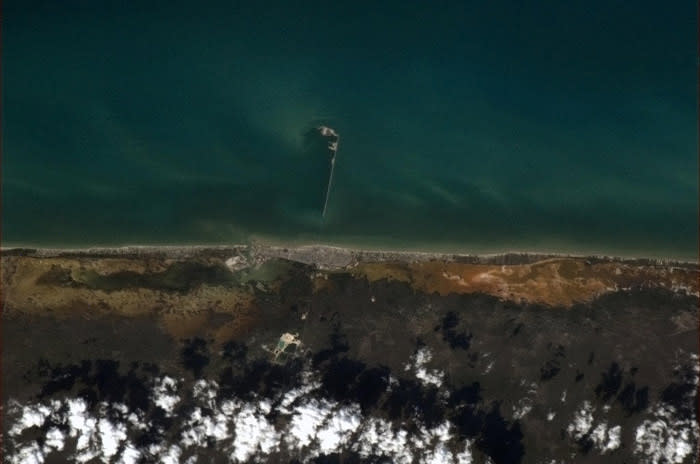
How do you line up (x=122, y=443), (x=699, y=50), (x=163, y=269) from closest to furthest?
(x=122, y=443)
(x=163, y=269)
(x=699, y=50)

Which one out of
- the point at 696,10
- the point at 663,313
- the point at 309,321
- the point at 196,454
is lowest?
the point at 196,454

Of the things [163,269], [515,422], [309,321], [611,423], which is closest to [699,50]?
[611,423]

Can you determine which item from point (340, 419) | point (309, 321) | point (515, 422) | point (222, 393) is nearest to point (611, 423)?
point (515, 422)

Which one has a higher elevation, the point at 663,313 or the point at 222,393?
the point at 663,313

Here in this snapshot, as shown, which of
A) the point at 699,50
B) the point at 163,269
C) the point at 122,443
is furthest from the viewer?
the point at 699,50

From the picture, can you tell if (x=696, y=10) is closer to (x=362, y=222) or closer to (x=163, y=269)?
(x=362, y=222)

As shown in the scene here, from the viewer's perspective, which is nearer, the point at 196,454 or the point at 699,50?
the point at 196,454
